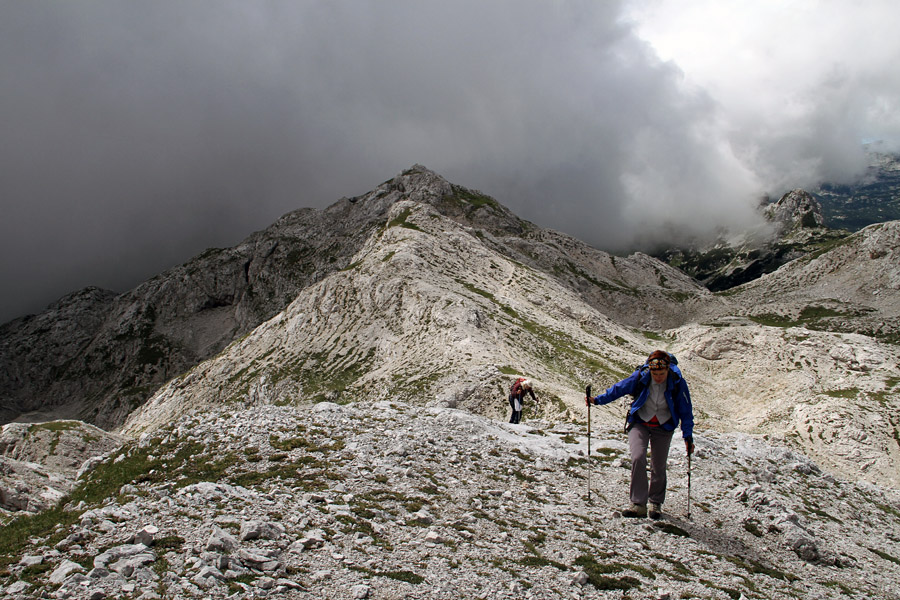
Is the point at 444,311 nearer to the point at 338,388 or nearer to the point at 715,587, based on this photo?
the point at 338,388

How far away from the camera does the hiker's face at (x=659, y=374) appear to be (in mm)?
12844

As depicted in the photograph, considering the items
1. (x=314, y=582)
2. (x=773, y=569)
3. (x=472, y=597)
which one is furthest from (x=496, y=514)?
(x=773, y=569)

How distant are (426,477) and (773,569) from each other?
8.89m

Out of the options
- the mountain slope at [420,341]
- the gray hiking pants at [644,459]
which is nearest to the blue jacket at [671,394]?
the gray hiking pants at [644,459]

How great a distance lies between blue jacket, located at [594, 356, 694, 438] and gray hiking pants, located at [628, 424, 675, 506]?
311 mm

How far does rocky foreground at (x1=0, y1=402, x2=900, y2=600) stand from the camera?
8008 millimetres

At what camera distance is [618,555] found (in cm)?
1070

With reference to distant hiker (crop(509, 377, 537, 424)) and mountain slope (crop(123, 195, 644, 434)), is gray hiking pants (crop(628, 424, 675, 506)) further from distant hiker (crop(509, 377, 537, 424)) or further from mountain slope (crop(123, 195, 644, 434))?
mountain slope (crop(123, 195, 644, 434))

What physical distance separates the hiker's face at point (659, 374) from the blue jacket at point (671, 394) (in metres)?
0.18

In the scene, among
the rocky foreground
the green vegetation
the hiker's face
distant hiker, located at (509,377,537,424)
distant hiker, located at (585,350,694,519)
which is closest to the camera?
the rocky foreground

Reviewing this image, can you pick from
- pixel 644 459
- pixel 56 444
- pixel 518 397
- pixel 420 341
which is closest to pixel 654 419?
pixel 644 459

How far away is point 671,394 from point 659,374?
667 mm

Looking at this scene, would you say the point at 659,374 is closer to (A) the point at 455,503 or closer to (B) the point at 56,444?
(A) the point at 455,503

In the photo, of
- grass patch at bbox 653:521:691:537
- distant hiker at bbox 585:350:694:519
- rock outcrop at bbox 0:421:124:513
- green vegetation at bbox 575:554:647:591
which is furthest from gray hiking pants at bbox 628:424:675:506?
rock outcrop at bbox 0:421:124:513
